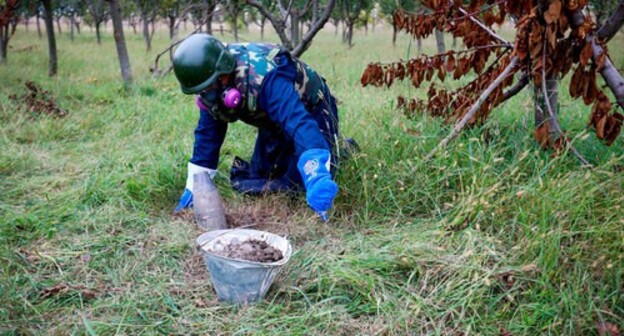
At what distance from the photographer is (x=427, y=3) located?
3.38m

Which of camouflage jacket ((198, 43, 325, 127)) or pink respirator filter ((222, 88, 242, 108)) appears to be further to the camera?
camouflage jacket ((198, 43, 325, 127))

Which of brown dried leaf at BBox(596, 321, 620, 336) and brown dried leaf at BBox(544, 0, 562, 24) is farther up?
brown dried leaf at BBox(544, 0, 562, 24)

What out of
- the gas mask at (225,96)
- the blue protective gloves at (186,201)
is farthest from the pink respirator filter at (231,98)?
the blue protective gloves at (186,201)

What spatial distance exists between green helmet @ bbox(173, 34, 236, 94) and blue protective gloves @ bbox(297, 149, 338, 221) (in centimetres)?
64

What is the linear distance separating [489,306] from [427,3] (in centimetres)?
198

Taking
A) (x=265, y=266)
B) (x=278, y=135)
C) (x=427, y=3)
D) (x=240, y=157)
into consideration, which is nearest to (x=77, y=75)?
(x=240, y=157)

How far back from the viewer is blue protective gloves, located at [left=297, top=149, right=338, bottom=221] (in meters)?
2.64

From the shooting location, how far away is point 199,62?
2.76 meters

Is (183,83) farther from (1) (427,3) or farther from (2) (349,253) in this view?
(1) (427,3)

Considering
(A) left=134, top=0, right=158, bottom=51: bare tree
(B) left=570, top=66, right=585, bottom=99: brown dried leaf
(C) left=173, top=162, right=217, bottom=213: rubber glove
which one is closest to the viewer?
(B) left=570, top=66, right=585, bottom=99: brown dried leaf

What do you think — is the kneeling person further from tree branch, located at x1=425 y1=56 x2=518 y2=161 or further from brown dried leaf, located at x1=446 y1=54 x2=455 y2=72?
brown dried leaf, located at x1=446 y1=54 x2=455 y2=72

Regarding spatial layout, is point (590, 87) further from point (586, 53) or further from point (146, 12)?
point (146, 12)

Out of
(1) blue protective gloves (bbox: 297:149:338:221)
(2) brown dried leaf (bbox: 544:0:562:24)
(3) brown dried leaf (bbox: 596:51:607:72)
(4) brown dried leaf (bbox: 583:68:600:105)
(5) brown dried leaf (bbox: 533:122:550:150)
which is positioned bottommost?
(1) blue protective gloves (bbox: 297:149:338:221)

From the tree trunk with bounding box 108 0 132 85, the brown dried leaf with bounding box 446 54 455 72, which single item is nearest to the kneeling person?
the brown dried leaf with bounding box 446 54 455 72
